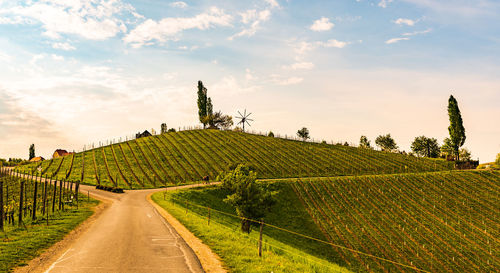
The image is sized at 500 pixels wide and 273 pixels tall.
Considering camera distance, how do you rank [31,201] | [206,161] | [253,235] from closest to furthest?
[253,235] < [31,201] < [206,161]

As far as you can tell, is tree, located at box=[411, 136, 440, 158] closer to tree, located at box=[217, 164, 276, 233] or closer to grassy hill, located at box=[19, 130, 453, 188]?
grassy hill, located at box=[19, 130, 453, 188]

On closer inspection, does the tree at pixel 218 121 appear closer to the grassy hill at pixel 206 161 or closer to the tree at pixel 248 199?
the grassy hill at pixel 206 161

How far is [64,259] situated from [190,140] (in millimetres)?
109709

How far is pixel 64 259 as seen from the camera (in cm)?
1549

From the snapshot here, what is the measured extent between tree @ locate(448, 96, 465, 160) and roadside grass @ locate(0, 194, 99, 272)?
123 meters

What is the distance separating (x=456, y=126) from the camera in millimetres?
107125

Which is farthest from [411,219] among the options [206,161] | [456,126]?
[456,126]

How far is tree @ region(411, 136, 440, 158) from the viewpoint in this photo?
518ft

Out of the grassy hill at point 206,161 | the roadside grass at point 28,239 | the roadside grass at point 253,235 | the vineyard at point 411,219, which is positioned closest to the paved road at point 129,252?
the roadside grass at point 28,239

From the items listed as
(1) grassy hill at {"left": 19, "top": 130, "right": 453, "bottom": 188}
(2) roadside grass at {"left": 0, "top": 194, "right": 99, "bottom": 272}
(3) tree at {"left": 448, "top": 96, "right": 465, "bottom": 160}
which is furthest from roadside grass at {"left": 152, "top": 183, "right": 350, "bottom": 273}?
(3) tree at {"left": 448, "top": 96, "right": 465, "bottom": 160}

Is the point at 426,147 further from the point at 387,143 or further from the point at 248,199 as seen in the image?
the point at 248,199

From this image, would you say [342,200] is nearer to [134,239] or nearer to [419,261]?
[419,261]

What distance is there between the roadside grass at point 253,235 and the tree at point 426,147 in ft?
412

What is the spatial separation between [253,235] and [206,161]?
206 ft
